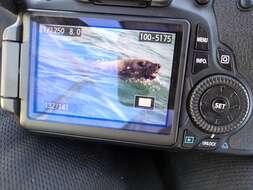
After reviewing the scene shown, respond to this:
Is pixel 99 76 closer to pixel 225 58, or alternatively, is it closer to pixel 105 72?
pixel 105 72

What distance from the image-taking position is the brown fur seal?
482mm

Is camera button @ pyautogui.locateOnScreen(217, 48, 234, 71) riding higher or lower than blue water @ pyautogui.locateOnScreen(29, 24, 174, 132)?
higher

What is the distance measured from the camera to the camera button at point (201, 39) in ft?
1.56

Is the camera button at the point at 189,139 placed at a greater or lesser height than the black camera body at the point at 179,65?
lesser

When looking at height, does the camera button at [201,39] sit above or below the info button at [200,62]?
above

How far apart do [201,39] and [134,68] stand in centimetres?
6

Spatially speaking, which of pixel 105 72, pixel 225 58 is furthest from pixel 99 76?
pixel 225 58

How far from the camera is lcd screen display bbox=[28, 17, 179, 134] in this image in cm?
48

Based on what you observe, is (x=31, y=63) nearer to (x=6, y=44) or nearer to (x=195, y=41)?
(x=6, y=44)

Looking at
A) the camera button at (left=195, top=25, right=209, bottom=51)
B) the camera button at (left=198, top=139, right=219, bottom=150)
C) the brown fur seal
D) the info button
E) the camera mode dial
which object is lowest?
the camera button at (left=198, top=139, right=219, bottom=150)

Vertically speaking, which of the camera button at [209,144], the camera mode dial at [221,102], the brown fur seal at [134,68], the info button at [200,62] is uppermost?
the info button at [200,62]

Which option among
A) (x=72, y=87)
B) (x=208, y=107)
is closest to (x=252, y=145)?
(x=208, y=107)

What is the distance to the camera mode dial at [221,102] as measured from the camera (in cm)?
48

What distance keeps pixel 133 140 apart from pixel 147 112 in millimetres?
29
